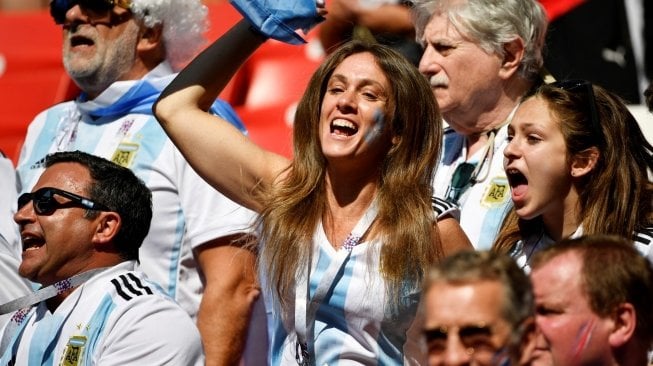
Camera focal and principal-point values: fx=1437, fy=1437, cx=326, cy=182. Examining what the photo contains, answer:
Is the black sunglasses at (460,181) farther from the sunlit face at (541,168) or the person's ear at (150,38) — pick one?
the person's ear at (150,38)

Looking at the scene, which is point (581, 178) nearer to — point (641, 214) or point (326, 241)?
point (641, 214)

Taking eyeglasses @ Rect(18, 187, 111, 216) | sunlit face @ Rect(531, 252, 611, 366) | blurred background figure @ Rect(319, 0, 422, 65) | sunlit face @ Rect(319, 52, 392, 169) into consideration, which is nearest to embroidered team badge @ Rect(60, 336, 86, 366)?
eyeglasses @ Rect(18, 187, 111, 216)

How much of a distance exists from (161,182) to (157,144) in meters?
0.17

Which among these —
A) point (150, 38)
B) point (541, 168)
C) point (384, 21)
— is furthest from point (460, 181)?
point (150, 38)

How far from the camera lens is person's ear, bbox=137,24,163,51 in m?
5.60

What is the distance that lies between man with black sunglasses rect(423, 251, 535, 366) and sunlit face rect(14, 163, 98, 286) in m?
1.94

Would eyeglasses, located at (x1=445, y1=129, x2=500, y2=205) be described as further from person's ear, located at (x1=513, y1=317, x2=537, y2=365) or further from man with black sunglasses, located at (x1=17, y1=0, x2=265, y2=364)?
person's ear, located at (x1=513, y1=317, x2=537, y2=365)

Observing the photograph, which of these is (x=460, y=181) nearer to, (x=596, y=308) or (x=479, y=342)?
(x=596, y=308)

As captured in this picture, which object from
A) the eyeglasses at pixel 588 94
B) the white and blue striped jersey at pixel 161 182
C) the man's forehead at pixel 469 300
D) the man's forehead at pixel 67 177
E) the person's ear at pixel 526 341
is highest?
the man's forehead at pixel 469 300

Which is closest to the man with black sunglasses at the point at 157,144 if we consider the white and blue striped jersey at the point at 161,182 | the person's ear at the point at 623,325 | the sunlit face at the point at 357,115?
the white and blue striped jersey at the point at 161,182

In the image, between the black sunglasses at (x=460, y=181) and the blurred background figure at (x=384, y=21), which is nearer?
the black sunglasses at (x=460, y=181)

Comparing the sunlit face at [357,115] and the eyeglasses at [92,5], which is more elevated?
the sunlit face at [357,115]

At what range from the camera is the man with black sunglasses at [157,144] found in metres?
4.97

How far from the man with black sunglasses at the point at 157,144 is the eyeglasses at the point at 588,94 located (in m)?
1.21
